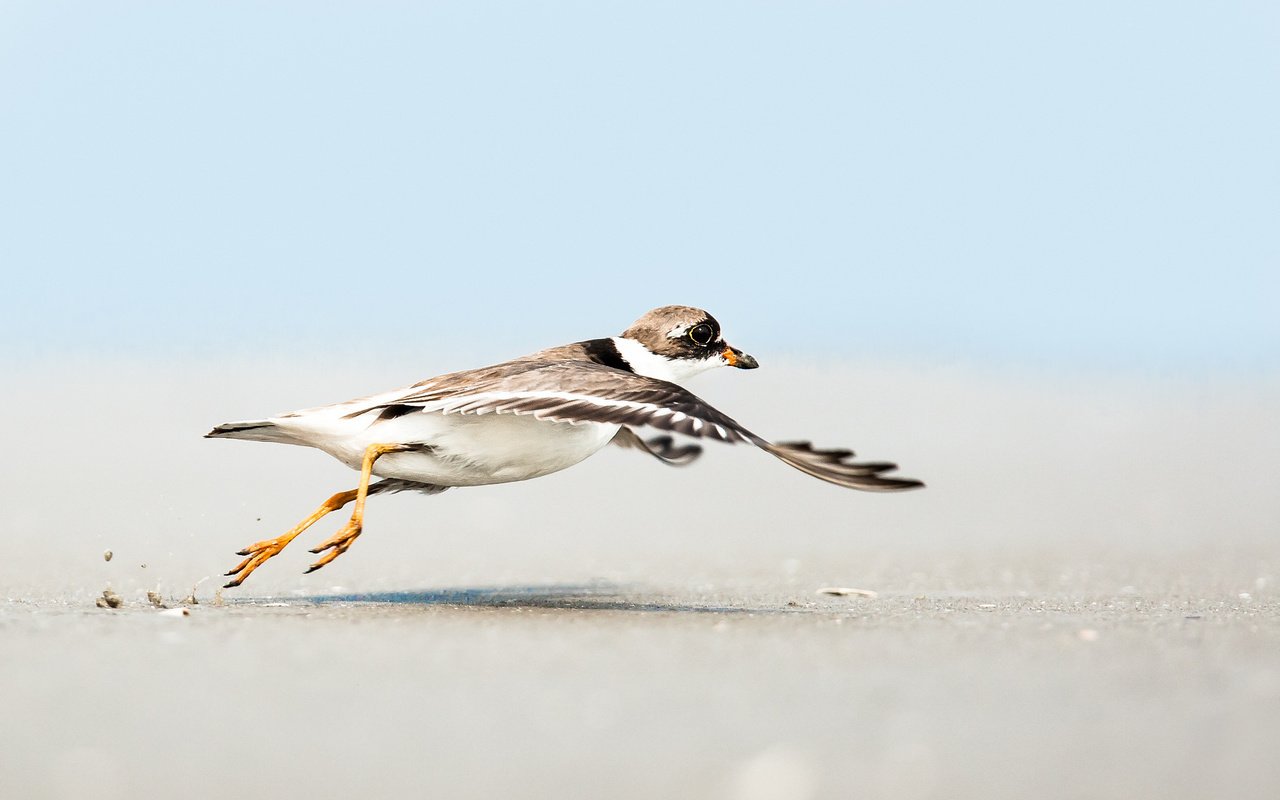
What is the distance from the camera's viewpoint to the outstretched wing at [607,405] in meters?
6.10

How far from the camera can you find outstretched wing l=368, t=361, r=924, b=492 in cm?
610

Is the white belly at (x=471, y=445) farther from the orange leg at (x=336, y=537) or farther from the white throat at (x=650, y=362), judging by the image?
the white throat at (x=650, y=362)

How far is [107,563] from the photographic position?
324 inches

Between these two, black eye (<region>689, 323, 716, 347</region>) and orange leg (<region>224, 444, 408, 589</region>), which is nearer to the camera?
orange leg (<region>224, 444, 408, 589</region>)

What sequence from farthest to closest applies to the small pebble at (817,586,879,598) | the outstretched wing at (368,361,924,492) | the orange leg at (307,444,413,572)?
1. the small pebble at (817,586,879,598)
2. the orange leg at (307,444,413,572)
3. the outstretched wing at (368,361,924,492)

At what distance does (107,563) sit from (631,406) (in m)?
3.70

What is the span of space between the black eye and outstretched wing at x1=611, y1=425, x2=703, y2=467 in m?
0.65

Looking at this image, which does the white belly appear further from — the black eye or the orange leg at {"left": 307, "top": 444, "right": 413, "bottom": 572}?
the black eye

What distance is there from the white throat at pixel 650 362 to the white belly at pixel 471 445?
1.14m

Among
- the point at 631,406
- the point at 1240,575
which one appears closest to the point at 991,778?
the point at 631,406

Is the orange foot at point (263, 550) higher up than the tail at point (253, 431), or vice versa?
the tail at point (253, 431)

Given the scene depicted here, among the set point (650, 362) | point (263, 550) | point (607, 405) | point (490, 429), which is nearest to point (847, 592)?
point (650, 362)

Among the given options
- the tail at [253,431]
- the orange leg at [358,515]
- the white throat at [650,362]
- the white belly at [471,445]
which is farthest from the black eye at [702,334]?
the tail at [253,431]

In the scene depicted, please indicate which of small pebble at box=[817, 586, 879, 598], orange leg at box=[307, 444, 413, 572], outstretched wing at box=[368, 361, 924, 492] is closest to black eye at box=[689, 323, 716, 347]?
outstretched wing at box=[368, 361, 924, 492]
